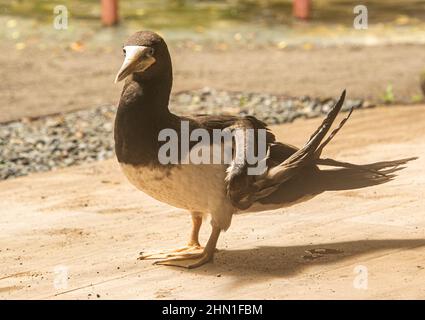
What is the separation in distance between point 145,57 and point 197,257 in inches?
38.4

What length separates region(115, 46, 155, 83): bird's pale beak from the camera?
4.54 meters

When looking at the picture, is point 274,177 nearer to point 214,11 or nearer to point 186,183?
point 186,183

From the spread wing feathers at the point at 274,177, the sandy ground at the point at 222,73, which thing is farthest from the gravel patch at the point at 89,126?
the spread wing feathers at the point at 274,177

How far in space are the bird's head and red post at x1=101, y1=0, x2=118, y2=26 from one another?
911cm

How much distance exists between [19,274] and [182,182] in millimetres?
956

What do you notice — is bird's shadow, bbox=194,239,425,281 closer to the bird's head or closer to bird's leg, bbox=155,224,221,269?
bird's leg, bbox=155,224,221,269

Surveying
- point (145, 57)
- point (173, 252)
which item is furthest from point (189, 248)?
point (145, 57)

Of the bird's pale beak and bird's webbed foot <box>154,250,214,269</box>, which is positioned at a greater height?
the bird's pale beak

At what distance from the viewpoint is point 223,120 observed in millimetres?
4879

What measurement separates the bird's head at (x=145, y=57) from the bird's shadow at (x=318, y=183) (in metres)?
0.75

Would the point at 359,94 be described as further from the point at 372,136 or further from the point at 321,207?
the point at 321,207

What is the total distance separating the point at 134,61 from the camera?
4.57 m

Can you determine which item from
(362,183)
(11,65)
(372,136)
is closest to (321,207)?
(362,183)

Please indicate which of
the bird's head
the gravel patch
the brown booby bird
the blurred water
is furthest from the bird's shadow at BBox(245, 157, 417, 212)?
the blurred water
